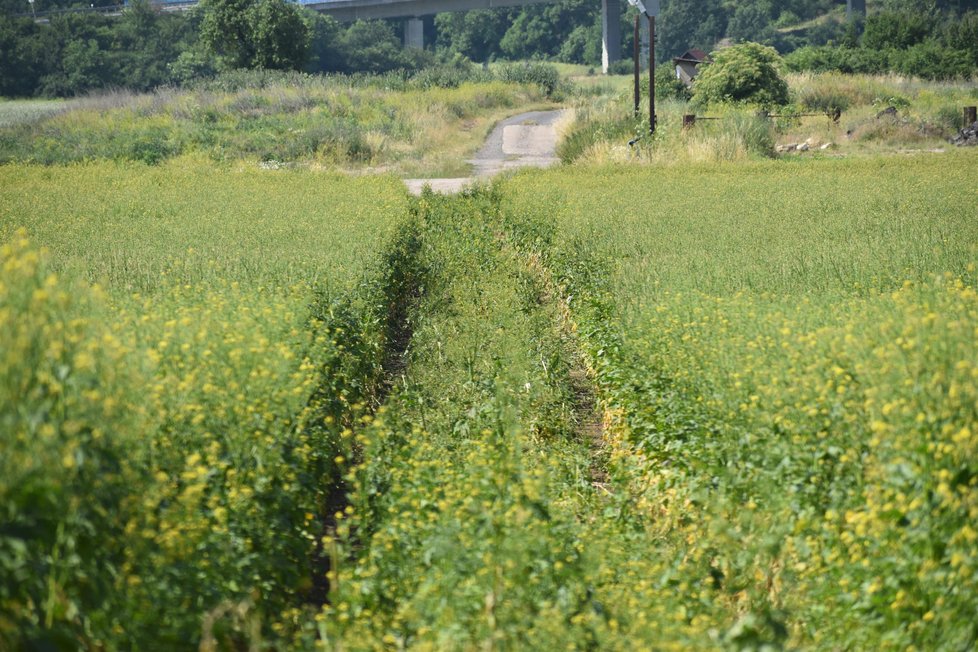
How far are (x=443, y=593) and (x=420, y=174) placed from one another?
2800cm

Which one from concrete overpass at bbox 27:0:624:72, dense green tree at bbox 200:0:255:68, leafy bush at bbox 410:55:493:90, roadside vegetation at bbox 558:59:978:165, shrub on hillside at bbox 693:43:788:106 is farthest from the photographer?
concrete overpass at bbox 27:0:624:72

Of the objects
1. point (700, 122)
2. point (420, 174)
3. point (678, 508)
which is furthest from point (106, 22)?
point (678, 508)

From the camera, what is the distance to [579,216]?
16.6m

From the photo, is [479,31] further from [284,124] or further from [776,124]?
[776,124]

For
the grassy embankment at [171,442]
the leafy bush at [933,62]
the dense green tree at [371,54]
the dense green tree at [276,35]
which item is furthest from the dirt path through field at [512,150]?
the dense green tree at [371,54]

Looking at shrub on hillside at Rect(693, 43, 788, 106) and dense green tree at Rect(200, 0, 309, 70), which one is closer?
shrub on hillside at Rect(693, 43, 788, 106)

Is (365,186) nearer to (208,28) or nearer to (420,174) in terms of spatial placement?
(420,174)

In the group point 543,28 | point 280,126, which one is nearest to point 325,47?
point 543,28

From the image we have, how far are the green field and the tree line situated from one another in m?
48.9

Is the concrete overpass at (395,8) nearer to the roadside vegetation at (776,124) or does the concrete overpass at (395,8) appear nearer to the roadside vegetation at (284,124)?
the roadside vegetation at (284,124)

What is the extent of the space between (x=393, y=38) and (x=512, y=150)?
200 ft

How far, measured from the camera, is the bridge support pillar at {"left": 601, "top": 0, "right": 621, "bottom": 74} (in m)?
85.2

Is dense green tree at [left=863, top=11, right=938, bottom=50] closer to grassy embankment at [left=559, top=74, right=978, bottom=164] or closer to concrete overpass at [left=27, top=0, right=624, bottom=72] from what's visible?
grassy embankment at [left=559, top=74, right=978, bottom=164]

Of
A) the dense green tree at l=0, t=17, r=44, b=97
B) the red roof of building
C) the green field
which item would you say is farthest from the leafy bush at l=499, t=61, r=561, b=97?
the green field
